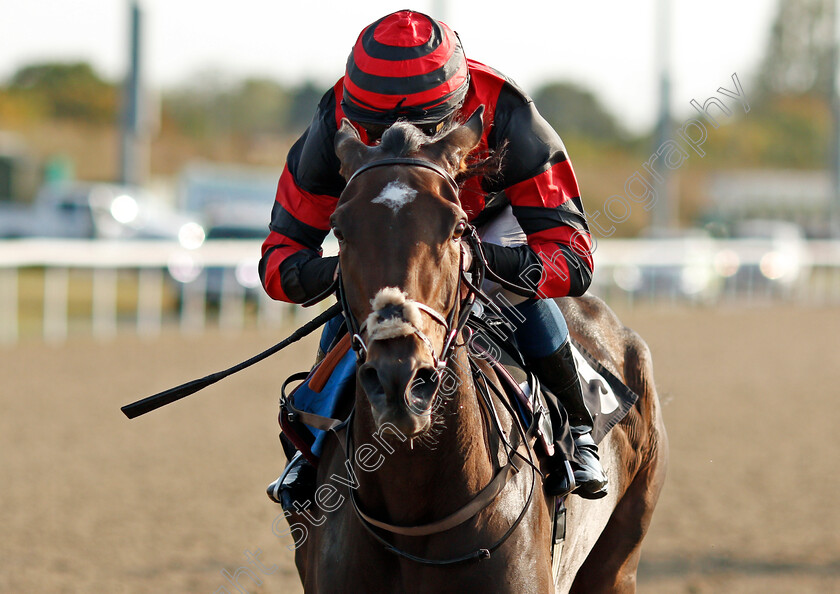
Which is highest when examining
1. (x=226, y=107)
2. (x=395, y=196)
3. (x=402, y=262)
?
(x=395, y=196)

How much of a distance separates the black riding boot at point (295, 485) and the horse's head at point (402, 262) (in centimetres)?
100

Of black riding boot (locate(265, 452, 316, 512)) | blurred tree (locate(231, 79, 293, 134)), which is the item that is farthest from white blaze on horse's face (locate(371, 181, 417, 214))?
blurred tree (locate(231, 79, 293, 134))

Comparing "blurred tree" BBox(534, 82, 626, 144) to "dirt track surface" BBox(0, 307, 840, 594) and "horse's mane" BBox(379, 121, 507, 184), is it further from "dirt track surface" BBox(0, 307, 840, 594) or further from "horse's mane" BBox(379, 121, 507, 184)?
"horse's mane" BBox(379, 121, 507, 184)

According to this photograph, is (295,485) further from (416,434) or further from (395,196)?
(395,196)

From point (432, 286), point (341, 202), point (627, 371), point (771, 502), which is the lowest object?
point (771, 502)

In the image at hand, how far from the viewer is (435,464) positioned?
2623mm

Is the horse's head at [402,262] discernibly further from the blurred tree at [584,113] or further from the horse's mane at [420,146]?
the blurred tree at [584,113]

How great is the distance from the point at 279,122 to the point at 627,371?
62.1 meters

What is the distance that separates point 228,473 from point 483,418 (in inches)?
188

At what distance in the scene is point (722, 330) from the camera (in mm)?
15234

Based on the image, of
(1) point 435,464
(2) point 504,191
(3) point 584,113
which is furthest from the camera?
(3) point 584,113

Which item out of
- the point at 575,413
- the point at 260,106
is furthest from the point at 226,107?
the point at 575,413

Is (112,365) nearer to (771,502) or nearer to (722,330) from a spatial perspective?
(771,502)

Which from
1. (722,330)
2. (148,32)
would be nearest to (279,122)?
(148,32)
